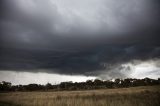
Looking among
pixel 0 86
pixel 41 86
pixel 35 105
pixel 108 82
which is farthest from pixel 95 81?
pixel 35 105

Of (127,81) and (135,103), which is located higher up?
(127,81)

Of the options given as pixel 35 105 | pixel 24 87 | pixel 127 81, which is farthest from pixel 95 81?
pixel 35 105

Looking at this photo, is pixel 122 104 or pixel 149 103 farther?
pixel 122 104

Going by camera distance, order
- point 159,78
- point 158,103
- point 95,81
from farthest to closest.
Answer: point 95,81, point 159,78, point 158,103

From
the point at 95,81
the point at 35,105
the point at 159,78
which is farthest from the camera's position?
the point at 95,81

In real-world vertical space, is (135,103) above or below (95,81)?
below

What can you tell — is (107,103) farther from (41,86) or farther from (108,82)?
(41,86)

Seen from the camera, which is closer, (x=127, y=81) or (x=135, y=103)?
(x=135, y=103)

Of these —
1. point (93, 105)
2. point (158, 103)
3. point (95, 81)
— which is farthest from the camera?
point (95, 81)

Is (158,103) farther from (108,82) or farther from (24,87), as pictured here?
(24,87)

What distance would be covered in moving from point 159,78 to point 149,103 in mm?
121180

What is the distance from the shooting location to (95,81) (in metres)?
158

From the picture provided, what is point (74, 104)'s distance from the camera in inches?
933

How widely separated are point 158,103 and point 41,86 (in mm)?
141447
